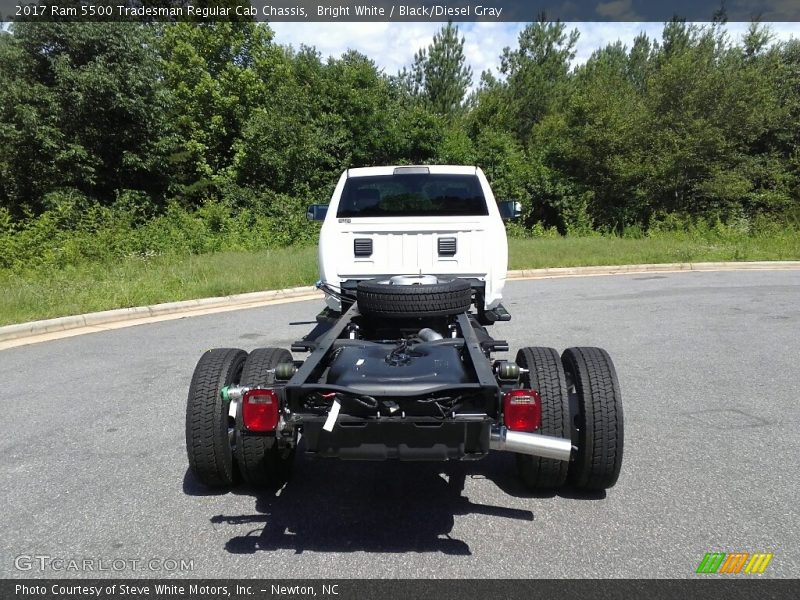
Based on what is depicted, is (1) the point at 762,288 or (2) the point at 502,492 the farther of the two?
(1) the point at 762,288

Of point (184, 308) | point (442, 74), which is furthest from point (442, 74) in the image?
point (184, 308)

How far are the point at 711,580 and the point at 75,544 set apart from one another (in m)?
3.06

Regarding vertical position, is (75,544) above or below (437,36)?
below

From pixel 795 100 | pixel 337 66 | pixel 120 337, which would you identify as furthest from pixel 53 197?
pixel 795 100

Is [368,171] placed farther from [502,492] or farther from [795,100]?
[795,100]

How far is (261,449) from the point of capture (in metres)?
3.18

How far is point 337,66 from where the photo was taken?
84.0 ft

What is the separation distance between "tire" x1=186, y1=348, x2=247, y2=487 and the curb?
5.67 metres

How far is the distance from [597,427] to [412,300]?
4.68 feet

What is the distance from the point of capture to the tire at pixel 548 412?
3.11 meters

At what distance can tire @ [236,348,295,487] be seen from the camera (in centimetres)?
318

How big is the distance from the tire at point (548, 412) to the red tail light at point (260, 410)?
55.6 inches

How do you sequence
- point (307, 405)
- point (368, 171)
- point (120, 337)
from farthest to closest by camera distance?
1. point (120, 337)
2. point (368, 171)
3. point (307, 405)

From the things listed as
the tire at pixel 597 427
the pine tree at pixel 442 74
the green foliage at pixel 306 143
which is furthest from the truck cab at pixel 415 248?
the pine tree at pixel 442 74
